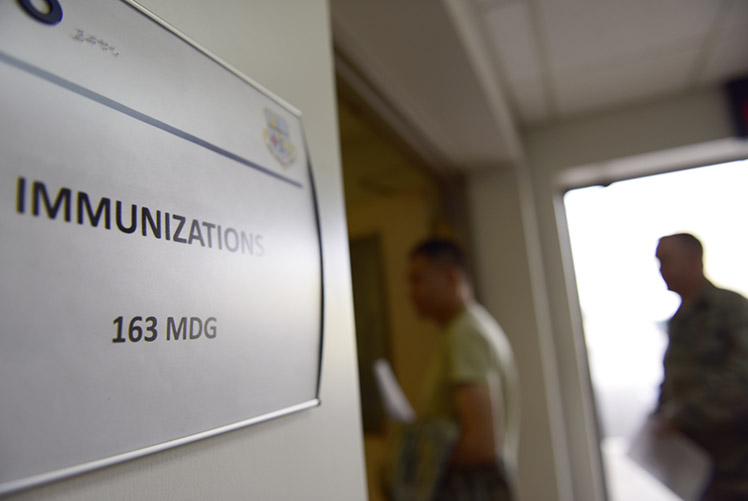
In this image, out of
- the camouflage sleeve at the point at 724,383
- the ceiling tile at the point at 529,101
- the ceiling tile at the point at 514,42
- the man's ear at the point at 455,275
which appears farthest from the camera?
the ceiling tile at the point at 529,101

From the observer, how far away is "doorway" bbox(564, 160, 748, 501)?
0.99 metres

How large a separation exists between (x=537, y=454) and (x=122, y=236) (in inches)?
92.5

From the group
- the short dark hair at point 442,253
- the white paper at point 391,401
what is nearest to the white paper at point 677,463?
the white paper at point 391,401

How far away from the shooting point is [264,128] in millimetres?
538

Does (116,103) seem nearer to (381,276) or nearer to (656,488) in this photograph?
(656,488)

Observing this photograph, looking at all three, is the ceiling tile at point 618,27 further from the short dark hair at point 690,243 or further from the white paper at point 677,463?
the white paper at point 677,463

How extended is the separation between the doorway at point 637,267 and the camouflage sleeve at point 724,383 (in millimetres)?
65

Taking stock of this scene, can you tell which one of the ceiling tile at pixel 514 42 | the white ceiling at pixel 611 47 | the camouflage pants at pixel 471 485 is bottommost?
the camouflage pants at pixel 471 485

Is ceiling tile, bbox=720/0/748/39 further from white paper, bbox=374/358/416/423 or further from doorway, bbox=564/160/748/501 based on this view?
white paper, bbox=374/358/416/423

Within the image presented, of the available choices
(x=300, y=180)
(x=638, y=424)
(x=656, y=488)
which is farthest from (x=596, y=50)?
(x=300, y=180)

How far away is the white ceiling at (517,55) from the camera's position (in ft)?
4.17

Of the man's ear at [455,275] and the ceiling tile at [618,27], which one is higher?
the ceiling tile at [618,27]

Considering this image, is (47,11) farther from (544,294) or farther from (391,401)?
(544,294)

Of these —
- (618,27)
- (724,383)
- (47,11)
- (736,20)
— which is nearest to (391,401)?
(724,383)
